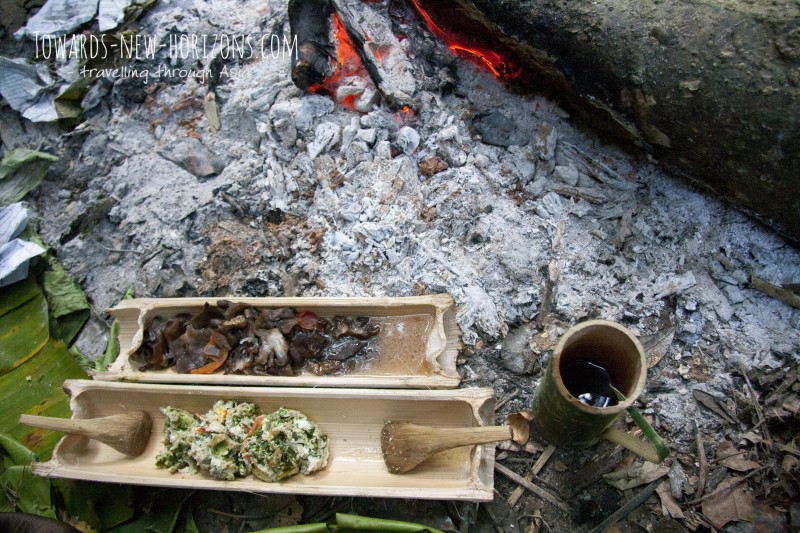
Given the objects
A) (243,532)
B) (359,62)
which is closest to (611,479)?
(243,532)

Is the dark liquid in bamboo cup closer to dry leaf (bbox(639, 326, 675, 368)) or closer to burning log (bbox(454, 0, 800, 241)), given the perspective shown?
dry leaf (bbox(639, 326, 675, 368))

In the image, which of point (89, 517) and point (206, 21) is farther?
point (206, 21)

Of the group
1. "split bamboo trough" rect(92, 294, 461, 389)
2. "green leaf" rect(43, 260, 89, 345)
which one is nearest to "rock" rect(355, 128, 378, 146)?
"split bamboo trough" rect(92, 294, 461, 389)

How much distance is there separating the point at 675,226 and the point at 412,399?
6.76ft

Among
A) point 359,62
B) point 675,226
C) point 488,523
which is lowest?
point 488,523

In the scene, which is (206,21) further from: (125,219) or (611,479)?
(611,479)

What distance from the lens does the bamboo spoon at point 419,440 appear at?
2.65m

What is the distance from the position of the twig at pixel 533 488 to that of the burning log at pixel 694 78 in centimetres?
211

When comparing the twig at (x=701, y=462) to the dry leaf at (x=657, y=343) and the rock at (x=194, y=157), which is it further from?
the rock at (x=194, y=157)

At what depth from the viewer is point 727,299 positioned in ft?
11.0

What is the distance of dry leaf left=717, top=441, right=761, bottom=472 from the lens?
302cm

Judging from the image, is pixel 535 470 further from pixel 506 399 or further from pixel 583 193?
pixel 583 193

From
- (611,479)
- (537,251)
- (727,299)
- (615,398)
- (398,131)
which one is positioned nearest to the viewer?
(615,398)

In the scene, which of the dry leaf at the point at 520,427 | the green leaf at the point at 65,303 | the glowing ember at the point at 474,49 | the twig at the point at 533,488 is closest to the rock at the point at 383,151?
the glowing ember at the point at 474,49
